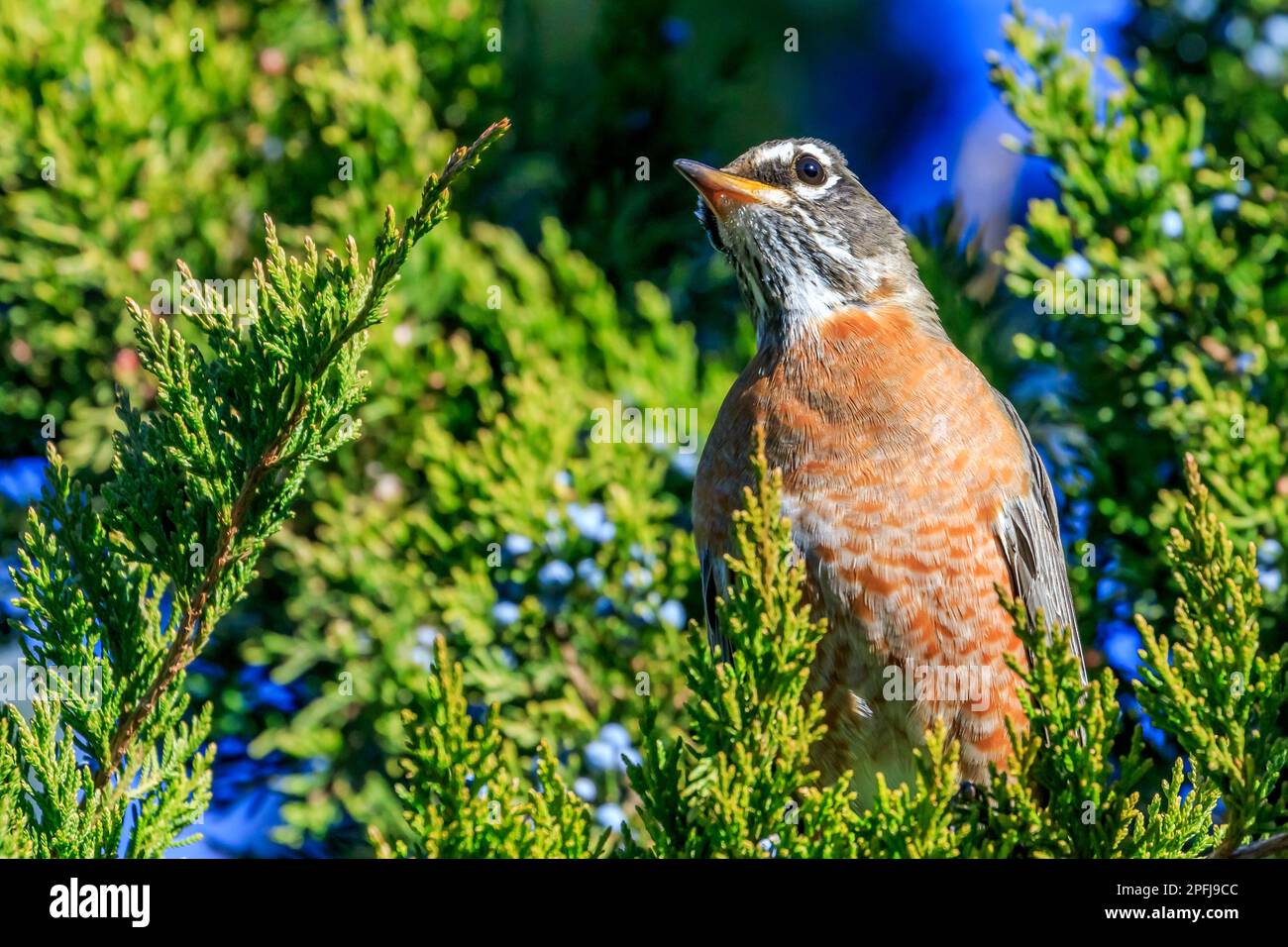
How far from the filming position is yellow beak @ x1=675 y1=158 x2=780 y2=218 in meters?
3.68

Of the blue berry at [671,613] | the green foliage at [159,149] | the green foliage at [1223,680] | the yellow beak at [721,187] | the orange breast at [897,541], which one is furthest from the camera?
the green foliage at [159,149]

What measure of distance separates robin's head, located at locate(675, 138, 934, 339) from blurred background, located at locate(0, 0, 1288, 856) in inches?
11.3

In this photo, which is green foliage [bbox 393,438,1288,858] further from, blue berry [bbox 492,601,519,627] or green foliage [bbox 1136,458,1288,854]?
blue berry [bbox 492,601,519,627]

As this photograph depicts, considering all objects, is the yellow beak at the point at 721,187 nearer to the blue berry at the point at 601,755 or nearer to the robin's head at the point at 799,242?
the robin's head at the point at 799,242

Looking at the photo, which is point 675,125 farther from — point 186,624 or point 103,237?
point 186,624

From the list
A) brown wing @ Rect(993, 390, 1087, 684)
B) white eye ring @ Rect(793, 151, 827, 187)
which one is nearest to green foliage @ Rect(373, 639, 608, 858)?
brown wing @ Rect(993, 390, 1087, 684)

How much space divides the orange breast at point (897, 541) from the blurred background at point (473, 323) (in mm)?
396

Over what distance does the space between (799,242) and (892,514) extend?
118 cm

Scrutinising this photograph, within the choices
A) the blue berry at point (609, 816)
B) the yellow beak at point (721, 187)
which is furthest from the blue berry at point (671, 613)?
the yellow beak at point (721, 187)

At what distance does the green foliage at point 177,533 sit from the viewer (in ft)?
7.18

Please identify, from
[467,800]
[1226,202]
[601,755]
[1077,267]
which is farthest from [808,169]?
[467,800]

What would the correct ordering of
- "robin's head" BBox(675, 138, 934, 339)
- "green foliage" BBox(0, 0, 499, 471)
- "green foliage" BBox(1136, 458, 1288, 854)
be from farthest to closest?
"robin's head" BBox(675, 138, 934, 339) → "green foliage" BBox(0, 0, 499, 471) → "green foliage" BBox(1136, 458, 1288, 854)
